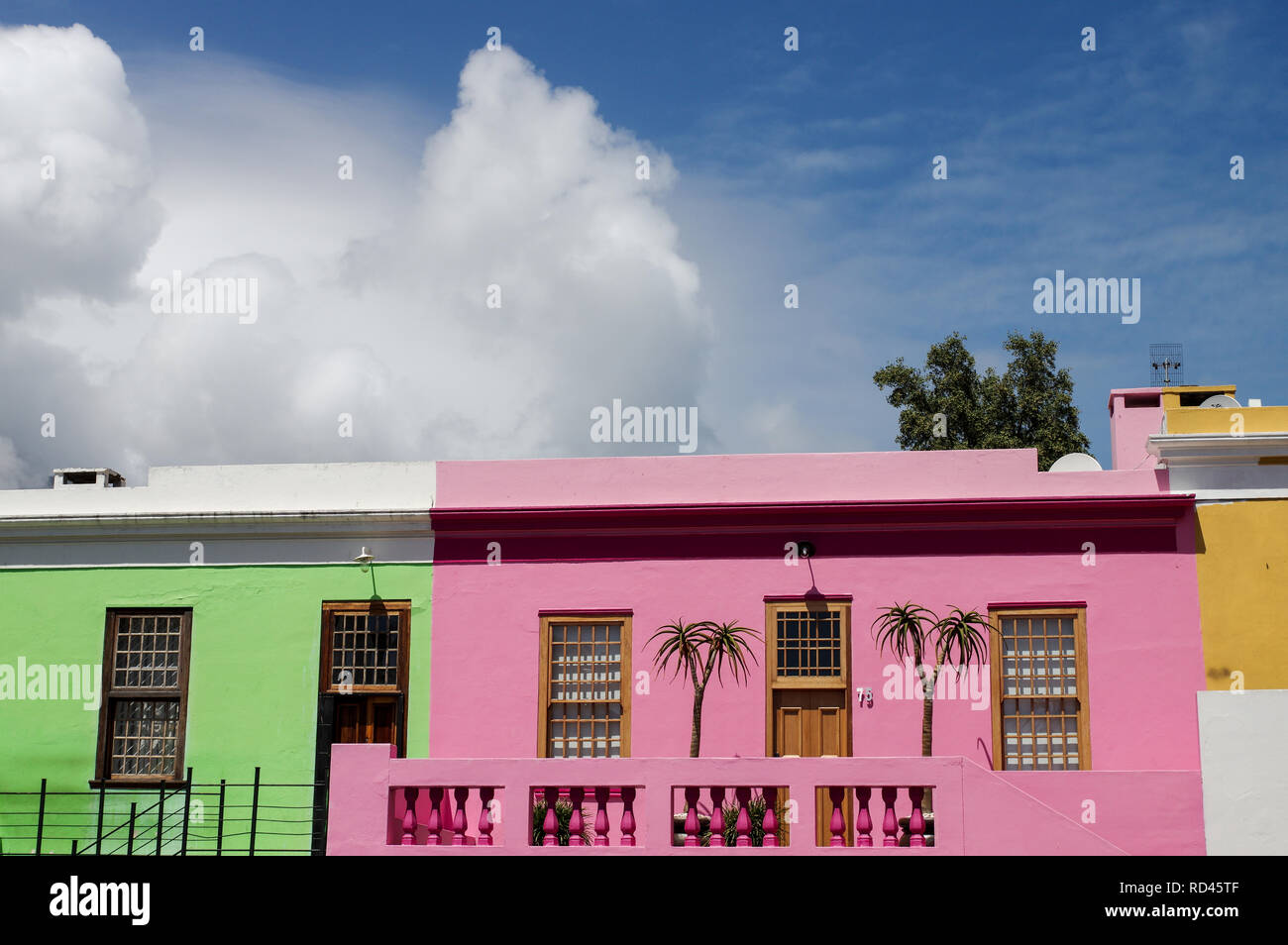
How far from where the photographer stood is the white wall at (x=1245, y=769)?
40.5 ft

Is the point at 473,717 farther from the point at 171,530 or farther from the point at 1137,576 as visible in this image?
the point at 1137,576

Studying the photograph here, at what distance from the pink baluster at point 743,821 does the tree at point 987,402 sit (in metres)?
20.1

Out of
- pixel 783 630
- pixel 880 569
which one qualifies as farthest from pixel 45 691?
pixel 880 569

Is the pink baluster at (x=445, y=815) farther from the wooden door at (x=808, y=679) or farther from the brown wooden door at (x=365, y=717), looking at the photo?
the wooden door at (x=808, y=679)

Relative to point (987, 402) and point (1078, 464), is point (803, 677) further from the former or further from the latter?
point (987, 402)

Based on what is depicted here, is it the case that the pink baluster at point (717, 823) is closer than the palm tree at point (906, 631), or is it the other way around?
the pink baluster at point (717, 823)

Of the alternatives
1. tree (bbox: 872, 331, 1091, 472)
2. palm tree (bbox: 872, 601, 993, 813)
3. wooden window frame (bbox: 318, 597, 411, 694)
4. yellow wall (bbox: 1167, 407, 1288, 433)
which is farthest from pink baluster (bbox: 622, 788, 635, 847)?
tree (bbox: 872, 331, 1091, 472)

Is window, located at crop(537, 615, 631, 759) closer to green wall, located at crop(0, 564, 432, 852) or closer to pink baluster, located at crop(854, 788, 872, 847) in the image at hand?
green wall, located at crop(0, 564, 432, 852)

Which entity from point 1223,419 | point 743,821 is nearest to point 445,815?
point 743,821

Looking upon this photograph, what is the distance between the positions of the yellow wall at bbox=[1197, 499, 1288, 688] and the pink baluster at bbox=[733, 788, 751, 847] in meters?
5.64

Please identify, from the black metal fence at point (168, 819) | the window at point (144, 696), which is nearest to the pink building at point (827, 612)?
the black metal fence at point (168, 819)

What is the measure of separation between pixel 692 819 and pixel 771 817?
0.65 meters

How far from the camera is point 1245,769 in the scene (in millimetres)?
12438

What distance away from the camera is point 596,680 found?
14898mm
